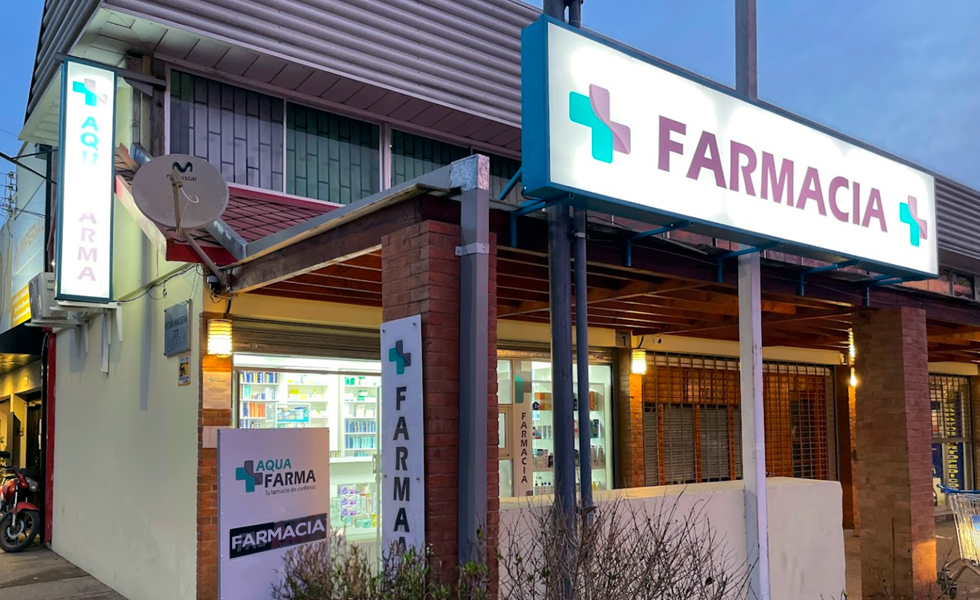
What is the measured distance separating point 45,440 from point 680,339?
1031 centimetres

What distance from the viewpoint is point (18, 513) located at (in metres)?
13.8

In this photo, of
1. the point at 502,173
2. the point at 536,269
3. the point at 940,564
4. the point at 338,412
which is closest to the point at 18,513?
the point at 338,412

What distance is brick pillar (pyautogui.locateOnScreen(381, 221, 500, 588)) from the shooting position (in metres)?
5.59

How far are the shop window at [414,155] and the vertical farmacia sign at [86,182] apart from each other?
3.70 metres

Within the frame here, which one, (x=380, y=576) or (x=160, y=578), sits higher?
(x=380, y=576)

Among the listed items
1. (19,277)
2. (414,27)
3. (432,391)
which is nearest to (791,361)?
(414,27)

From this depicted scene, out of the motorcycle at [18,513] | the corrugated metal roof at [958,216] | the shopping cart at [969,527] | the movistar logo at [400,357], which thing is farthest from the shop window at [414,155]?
the corrugated metal roof at [958,216]

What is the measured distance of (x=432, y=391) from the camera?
567cm

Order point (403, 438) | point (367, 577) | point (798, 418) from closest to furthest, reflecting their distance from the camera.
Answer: point (403, 438), point (367, 577), point (798, 418)

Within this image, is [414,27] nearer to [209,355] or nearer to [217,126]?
[217,126]

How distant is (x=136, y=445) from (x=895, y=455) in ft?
27.2

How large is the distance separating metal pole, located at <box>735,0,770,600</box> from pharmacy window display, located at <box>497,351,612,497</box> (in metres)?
4.02

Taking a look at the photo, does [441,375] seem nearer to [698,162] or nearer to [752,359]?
[698,162]

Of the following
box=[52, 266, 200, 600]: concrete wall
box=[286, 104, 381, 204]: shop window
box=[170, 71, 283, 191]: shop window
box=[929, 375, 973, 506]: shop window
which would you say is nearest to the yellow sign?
box=[52, 266, 200, 600]: concrete wall
